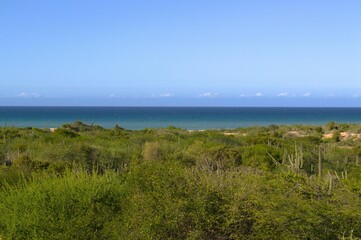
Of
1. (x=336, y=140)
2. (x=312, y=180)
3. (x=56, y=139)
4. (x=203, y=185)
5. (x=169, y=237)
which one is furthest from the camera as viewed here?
(x=336, y=140)

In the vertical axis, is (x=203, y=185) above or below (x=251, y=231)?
above

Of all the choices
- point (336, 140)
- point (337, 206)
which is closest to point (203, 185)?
point (337, 206)

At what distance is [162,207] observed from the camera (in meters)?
8.16

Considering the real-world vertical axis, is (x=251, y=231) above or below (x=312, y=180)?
below

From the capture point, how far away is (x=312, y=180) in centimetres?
976

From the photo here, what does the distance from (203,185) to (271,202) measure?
1.19 meters

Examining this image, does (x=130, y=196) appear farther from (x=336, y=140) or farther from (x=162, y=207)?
(x=336, y=140)

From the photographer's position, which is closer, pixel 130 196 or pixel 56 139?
pixel 130 196

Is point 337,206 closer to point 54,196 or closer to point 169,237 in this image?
point 169,237

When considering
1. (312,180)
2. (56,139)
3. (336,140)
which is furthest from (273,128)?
(312,180)

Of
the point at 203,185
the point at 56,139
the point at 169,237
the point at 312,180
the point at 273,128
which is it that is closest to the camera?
the point at 169,237

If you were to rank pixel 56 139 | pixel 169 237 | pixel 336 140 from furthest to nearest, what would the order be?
pixel 336 140
pixel 56 139
pixel 169 237

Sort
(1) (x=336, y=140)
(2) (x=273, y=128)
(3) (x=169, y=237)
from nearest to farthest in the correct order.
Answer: (3) (x=169, y=237)
(1) (x=336, y=140)
(2) (x=273, y=128)

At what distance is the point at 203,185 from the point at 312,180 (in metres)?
2.35
